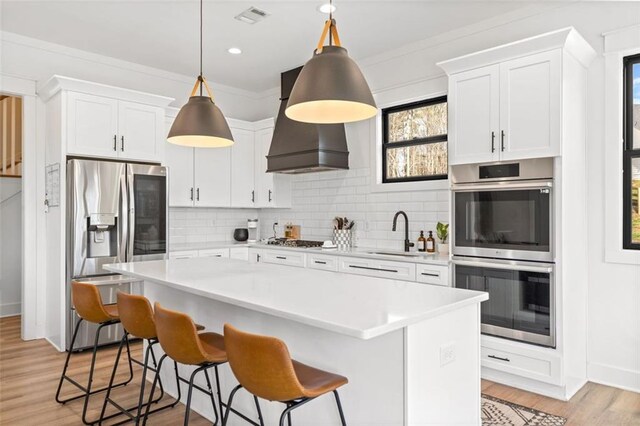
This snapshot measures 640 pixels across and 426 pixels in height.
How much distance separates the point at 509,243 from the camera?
131 inches

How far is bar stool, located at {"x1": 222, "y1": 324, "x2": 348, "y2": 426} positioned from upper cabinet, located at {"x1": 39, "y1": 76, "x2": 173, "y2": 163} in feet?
10.9

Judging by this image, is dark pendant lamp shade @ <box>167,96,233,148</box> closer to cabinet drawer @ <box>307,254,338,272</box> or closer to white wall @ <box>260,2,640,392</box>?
cabinet drawer @ <box>307,254,338,272</box>

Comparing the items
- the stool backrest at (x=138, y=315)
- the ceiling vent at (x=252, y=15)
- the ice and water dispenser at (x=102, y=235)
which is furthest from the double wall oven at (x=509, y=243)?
the ice and water dispenser at (x=102, y=235)

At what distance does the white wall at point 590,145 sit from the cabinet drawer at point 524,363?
550 mm

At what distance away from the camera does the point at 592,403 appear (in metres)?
3.02

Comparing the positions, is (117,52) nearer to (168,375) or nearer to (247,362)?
(168,375)

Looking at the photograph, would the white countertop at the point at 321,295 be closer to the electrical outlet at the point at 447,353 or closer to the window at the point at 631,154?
the electrical outlet at the point at 447,353

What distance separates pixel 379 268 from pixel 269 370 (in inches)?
100

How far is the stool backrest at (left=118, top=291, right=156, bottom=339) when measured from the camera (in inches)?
97.0

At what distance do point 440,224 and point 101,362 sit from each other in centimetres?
329

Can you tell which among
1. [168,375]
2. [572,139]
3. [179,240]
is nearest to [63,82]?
[179,240]

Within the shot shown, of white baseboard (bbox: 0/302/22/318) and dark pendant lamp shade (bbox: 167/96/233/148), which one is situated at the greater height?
dark pendant lamp shade (bbox: 167/96/233/148)

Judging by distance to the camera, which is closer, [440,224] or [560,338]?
[560,338]

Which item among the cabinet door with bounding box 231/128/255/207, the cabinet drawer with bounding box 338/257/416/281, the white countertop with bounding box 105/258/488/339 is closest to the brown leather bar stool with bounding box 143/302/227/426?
the white countertop with bounding box 105/258/488/339
